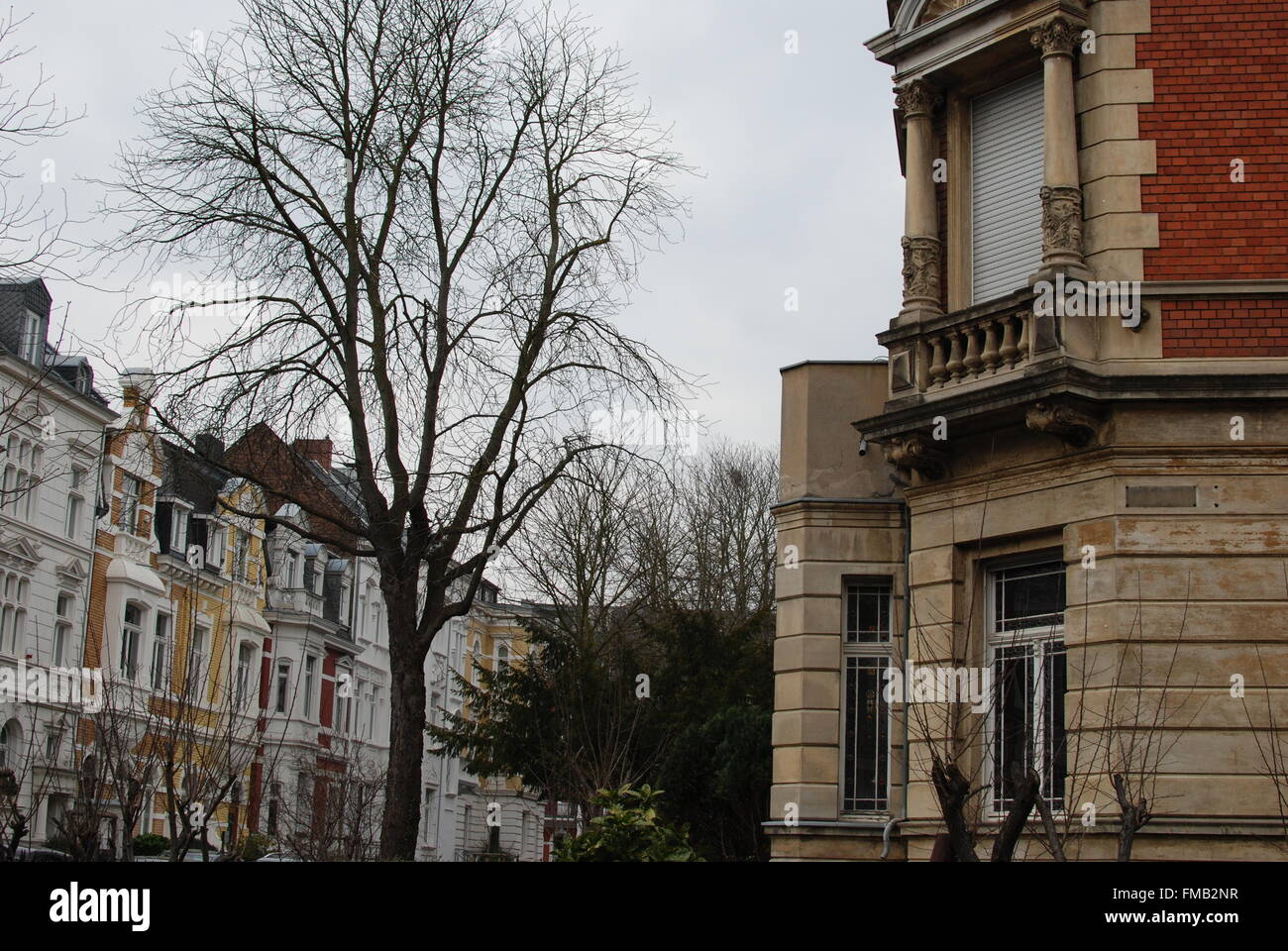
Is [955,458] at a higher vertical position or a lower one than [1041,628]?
higher

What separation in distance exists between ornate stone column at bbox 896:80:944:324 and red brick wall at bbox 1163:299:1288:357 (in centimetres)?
253

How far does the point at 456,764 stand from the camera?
77.8 m

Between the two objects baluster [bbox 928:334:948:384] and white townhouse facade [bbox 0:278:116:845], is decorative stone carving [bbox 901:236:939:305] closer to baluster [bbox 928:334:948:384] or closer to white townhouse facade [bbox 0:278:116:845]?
baluster [bbox 928:334:948:384]

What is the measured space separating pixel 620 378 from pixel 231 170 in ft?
20.9

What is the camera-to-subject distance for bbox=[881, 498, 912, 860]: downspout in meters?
14.7

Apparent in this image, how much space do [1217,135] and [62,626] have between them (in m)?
37.3

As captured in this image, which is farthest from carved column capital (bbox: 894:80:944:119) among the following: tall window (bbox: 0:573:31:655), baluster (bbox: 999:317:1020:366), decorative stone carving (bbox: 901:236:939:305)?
tall window (bbox: 0:573:31:655)

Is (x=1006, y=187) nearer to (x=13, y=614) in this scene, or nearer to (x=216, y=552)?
(x=13, y=614)

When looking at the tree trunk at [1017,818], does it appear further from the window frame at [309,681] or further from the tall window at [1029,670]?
the window frame at [309,681]

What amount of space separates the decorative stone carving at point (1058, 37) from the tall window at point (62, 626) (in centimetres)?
3554

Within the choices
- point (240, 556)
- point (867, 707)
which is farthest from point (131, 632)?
point (867, 707)

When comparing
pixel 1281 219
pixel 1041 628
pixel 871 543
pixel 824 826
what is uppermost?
pixel 1281 219

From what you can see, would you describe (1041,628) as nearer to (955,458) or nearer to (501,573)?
(955,458)
